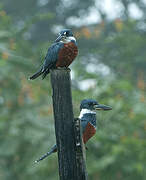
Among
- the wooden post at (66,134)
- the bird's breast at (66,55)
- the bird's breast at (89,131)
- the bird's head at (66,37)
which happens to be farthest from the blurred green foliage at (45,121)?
the wooden post at (66,134)

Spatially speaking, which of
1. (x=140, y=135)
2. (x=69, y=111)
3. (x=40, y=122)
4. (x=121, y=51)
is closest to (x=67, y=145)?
(x=69, y=111)

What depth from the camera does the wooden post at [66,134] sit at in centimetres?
377

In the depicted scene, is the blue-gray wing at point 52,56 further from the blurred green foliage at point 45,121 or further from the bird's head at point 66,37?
the blurred green foliage at point 45,121

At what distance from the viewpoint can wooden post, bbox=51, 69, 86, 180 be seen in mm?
3771

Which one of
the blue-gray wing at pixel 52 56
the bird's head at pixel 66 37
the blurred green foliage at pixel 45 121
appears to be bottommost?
the blurred green foliage at pixel 45 121

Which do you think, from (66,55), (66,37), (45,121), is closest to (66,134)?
(66,55)

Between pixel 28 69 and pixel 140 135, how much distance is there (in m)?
3.39

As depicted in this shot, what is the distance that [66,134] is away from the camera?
3.81 m

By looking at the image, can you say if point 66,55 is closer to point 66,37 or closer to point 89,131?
point 66,37

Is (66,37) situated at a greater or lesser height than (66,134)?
greater

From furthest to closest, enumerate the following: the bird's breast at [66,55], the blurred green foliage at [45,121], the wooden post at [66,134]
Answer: the blurred green foliage at [45,121], the bird's breast at [66,55], the wooden post at [66,134]

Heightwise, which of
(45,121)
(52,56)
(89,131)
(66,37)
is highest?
(66,37)

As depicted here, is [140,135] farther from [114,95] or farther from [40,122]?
[40,122]

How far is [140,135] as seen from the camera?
11.3m
